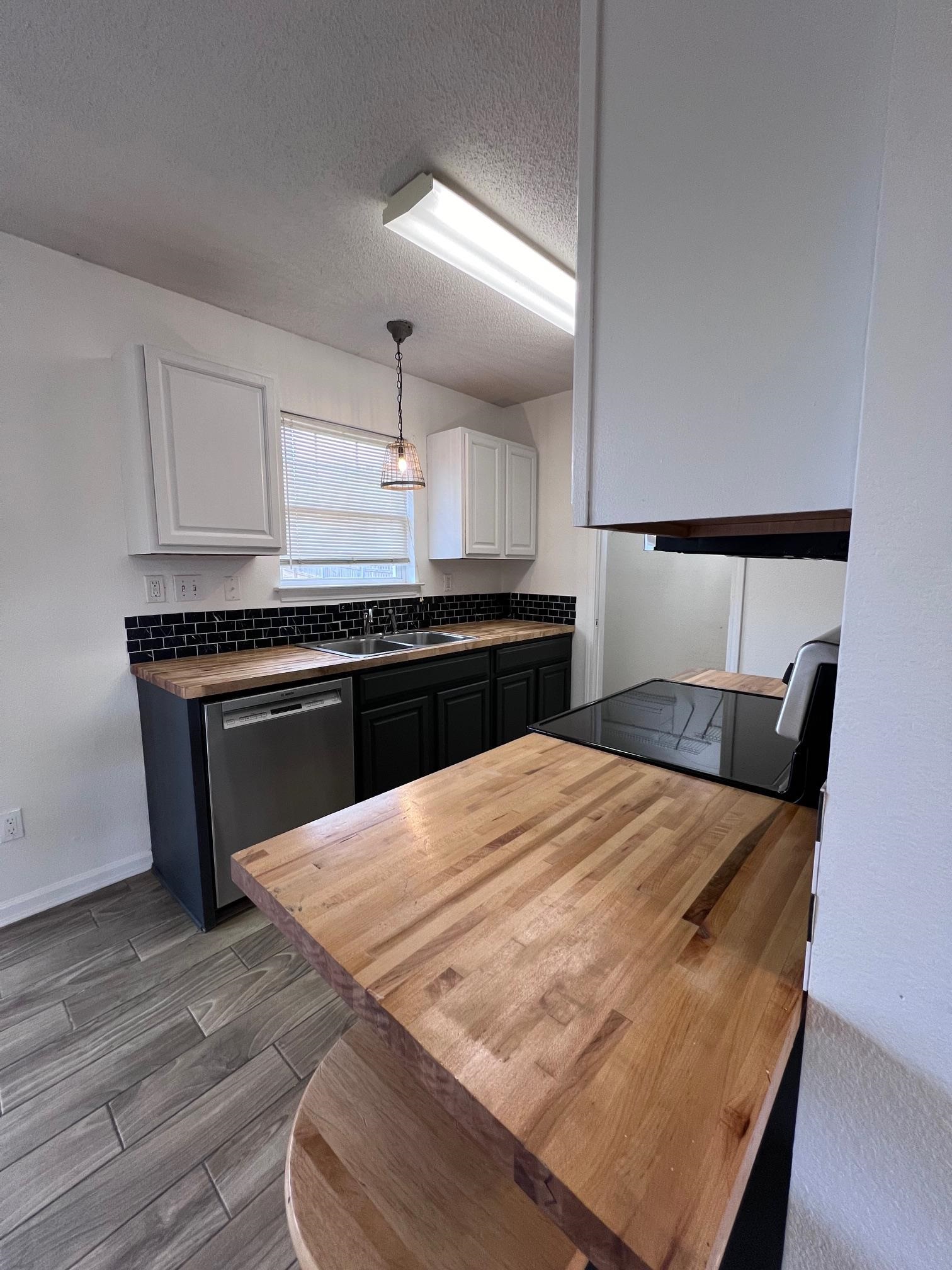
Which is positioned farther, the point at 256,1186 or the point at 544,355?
the point at 544,355

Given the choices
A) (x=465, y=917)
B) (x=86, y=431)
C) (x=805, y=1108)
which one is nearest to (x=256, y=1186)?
(x=465, y=917)

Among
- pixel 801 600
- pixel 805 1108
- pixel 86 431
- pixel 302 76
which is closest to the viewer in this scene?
pixel 805 1108

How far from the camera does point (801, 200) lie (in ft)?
1.65

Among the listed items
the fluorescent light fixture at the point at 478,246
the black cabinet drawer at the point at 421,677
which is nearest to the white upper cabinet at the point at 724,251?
the fluorescent light fixture at the point at 478,246

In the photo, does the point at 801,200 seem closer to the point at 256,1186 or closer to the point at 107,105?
the point at 107,105

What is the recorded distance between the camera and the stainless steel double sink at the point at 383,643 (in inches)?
112

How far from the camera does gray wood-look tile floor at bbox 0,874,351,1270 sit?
110cm

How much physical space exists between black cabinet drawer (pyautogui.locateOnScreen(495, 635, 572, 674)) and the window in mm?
800

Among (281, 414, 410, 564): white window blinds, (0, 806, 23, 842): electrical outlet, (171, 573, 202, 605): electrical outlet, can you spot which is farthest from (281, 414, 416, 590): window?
(0, 806, 23, 842): electrical outlet

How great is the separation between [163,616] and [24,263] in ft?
4.48

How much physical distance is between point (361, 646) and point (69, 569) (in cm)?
135

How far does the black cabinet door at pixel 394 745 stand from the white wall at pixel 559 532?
1.42m

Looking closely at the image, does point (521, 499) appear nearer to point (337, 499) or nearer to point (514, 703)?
point (337, 499)

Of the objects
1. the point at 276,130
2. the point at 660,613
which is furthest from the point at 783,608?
the point at 276,130
